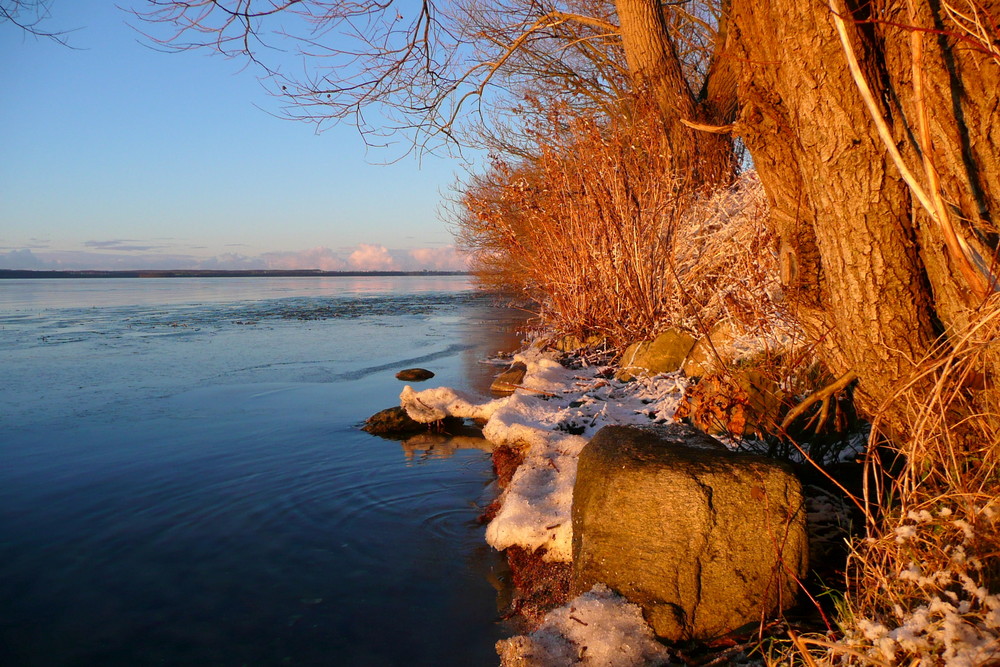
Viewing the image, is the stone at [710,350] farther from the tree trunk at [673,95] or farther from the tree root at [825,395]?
the tree trunk at [673,95]

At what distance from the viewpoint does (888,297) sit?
2342 mm

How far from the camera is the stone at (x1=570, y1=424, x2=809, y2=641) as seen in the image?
2436mm

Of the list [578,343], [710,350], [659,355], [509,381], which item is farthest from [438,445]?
[578,343]

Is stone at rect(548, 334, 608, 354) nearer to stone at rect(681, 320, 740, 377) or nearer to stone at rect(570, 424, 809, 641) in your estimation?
stone at rect(681, 320, 740, 377)

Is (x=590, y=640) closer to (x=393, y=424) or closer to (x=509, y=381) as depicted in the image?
(x=393, y=424)

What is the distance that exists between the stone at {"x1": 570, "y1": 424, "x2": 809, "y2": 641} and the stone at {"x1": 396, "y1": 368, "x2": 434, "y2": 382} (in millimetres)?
6869

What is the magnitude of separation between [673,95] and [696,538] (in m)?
6.36

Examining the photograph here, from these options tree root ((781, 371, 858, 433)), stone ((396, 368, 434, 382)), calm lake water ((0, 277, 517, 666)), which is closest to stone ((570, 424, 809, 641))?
tree root ((781, 371, 858, 433))

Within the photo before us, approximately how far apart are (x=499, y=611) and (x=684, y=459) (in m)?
1.20

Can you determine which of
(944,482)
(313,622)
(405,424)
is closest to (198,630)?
(313,622)

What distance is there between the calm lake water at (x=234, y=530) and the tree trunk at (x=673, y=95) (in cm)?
401

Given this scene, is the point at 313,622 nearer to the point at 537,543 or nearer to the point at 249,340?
the point at 537,543

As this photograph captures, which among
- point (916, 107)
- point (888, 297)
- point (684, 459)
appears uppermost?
point (916, 107)

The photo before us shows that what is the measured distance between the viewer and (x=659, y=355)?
638 cm
